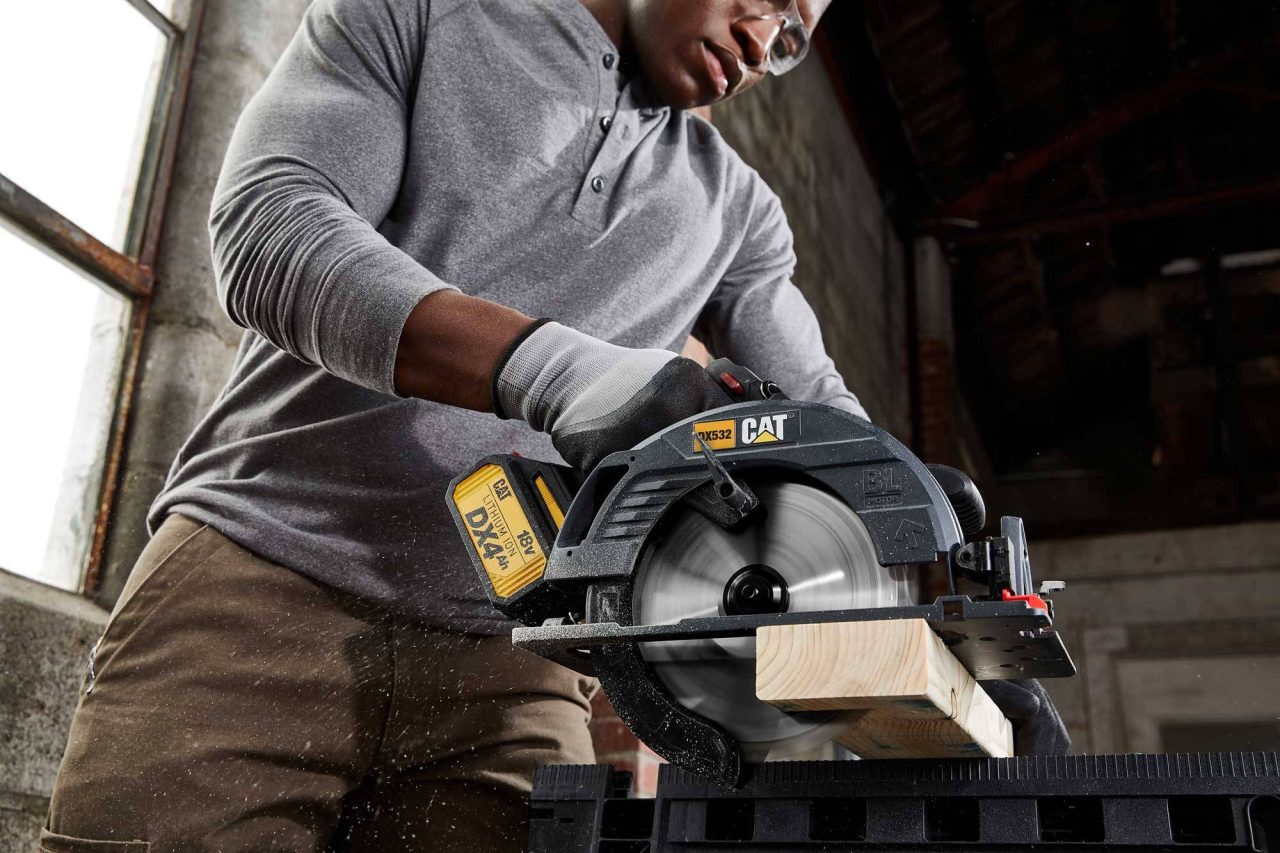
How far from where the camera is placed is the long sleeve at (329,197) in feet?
3.61

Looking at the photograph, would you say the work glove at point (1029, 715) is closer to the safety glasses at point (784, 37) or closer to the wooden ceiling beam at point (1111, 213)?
the safety glasses at point (784, 37)

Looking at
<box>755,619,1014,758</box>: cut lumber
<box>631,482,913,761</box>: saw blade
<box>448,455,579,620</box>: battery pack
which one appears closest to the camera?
<box>755,619,1014,758</box>: cut lumber

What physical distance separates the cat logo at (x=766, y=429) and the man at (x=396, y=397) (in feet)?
0.26

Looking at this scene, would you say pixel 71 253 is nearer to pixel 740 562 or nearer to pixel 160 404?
pixel 160 404

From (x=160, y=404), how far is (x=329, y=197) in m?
0.78

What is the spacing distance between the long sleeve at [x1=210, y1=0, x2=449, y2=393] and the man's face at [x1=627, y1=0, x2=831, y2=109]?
309 mm

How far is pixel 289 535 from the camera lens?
126 cm

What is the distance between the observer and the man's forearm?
107 centimetres

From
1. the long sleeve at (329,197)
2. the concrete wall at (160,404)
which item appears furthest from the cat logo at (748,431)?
the concrete wall at (160,404)

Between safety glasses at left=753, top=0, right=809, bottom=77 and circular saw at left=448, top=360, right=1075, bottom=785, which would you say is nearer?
circular saw at left=448, top=360, right=1075, bottom=785

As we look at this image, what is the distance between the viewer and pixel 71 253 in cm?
175

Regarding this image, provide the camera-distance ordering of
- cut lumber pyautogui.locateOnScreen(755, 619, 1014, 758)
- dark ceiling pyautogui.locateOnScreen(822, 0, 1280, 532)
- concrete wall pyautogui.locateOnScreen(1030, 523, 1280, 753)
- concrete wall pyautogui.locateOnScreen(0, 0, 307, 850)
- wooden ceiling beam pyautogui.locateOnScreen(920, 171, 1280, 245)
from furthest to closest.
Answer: concrete wall pyautogui.locateOnScreen(1030, 523, 1280, 753)
wooden ceiling beam pyautogui.locateOnScreen(920, 171, 1280, 245)
dark ceiling pyautogui.locateOnScreen(822, 0, 1280, 532)
concrete wall pyautogui.locateOnScreen(0, 0, 307, 850)
cut lumber pyautogui.locateOnScreen(755, 619, 1014, 758)

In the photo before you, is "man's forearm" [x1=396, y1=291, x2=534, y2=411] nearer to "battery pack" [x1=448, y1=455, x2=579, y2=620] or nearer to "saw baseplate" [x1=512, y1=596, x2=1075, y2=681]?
"battery pack" [x1=448, y1=455, x2=579, y2=620]

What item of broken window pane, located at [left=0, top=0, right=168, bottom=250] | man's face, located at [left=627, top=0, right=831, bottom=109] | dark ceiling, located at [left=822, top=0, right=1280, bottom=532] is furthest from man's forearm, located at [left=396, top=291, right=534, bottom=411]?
dark ceiling, located at [left=822, top=0, right=1280, bottom=532]
